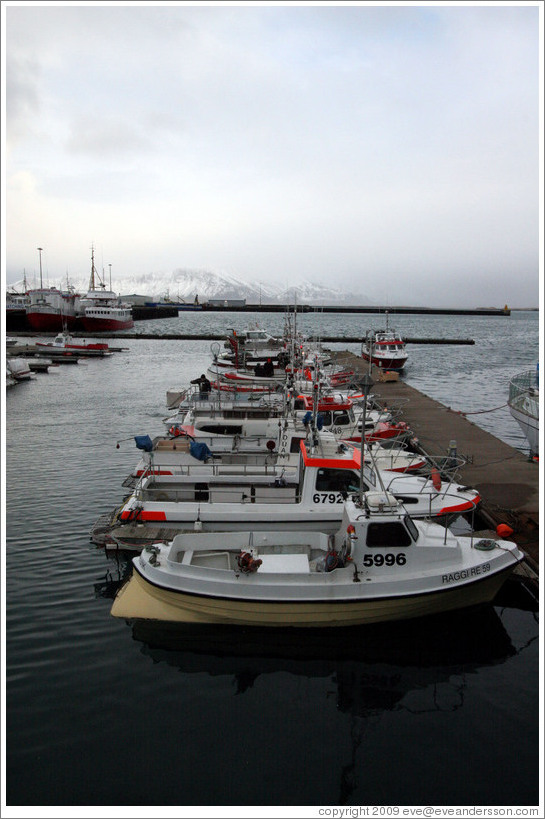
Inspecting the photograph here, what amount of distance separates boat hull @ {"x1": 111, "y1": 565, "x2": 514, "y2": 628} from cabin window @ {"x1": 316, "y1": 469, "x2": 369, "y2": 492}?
3.17 m

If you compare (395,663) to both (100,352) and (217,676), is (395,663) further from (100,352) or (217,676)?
(100,352)

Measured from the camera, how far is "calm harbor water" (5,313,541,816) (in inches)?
305

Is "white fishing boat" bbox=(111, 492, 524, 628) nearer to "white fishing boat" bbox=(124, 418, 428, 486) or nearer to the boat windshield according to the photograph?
the boat windshield

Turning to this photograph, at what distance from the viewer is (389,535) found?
10.6 m

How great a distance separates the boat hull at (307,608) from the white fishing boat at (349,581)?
0.02 meters

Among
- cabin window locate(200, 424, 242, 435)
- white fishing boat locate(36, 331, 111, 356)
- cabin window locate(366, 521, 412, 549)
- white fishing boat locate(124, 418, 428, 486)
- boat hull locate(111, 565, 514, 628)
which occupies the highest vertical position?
white fishing boat locate(36, 331, 111, 356)

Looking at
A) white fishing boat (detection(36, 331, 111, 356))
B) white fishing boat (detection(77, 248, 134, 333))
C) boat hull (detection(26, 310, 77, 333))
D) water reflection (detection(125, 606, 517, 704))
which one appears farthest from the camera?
white fishing boat (detection(77, 248, 134, 333))

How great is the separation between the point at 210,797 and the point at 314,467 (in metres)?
7.16

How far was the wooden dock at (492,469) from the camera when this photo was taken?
1457 cm

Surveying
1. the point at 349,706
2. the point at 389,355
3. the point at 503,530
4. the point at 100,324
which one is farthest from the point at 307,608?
the point at 100,324

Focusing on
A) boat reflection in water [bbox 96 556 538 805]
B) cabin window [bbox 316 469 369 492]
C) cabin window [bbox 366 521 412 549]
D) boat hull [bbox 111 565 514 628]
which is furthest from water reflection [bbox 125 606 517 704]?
cabin window [bbox 316 469 369 492]

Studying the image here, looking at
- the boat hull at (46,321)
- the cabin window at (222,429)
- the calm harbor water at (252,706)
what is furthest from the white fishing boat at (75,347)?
the calm harbor water at (252,706)

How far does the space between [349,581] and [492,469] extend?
34.4ft

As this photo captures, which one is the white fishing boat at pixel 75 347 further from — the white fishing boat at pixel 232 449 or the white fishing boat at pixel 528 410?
the white fishing boat at pixel 528 410
